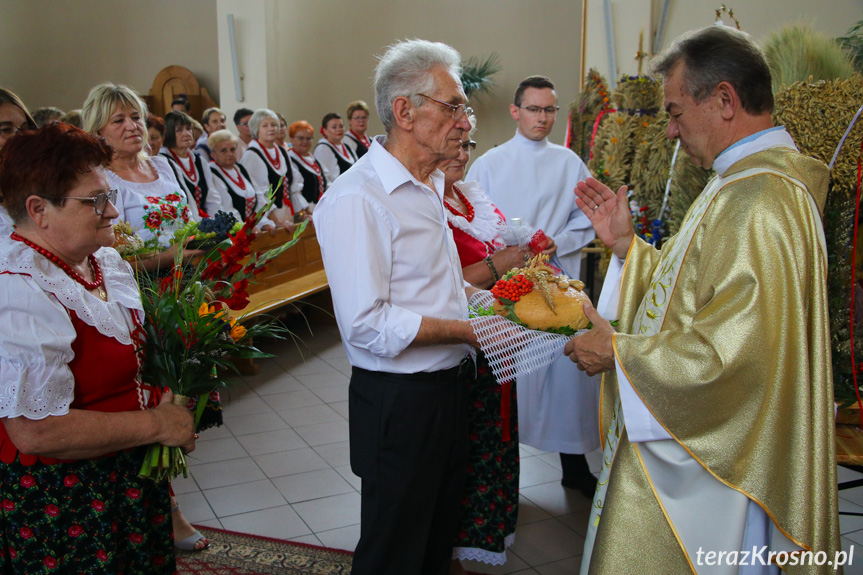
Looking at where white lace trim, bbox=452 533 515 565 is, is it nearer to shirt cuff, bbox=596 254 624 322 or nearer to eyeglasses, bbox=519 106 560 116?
shirt cuff, bbox=596 254 624 322

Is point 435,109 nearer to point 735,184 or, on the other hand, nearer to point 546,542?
point 735,184

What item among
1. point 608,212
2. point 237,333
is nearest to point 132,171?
point 237,333

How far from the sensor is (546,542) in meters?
3.20

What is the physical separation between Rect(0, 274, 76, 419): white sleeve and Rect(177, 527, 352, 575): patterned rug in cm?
157

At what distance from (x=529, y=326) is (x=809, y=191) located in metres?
0.78

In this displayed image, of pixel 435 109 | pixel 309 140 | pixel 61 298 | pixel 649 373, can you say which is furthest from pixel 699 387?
pixel 309 140

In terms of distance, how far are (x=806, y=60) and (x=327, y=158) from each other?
261 inches

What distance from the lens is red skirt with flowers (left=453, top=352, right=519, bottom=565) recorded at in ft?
8.76

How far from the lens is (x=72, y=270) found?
181cm

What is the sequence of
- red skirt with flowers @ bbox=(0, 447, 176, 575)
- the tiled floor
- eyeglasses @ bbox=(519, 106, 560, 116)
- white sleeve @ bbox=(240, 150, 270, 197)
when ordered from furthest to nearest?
white sleeve @ bbox=(240, 150, 270, 197) → eyeglasses @ bbox=(519, 106, 560, 116) → the tiled floor → red skirt with flowers @ bbox=(0, 447, 176, 575)

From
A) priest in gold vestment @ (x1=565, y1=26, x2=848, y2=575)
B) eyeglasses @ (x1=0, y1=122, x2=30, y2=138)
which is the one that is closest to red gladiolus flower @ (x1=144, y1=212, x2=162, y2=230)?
eyeglasses @ (x1=0, y1=122, x2=30, y2=138)

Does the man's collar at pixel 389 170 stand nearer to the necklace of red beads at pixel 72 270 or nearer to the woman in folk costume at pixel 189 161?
the necklace of red beads at pixel 72 270

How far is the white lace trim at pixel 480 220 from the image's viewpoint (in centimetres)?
272

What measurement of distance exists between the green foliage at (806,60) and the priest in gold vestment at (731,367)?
130 cm
